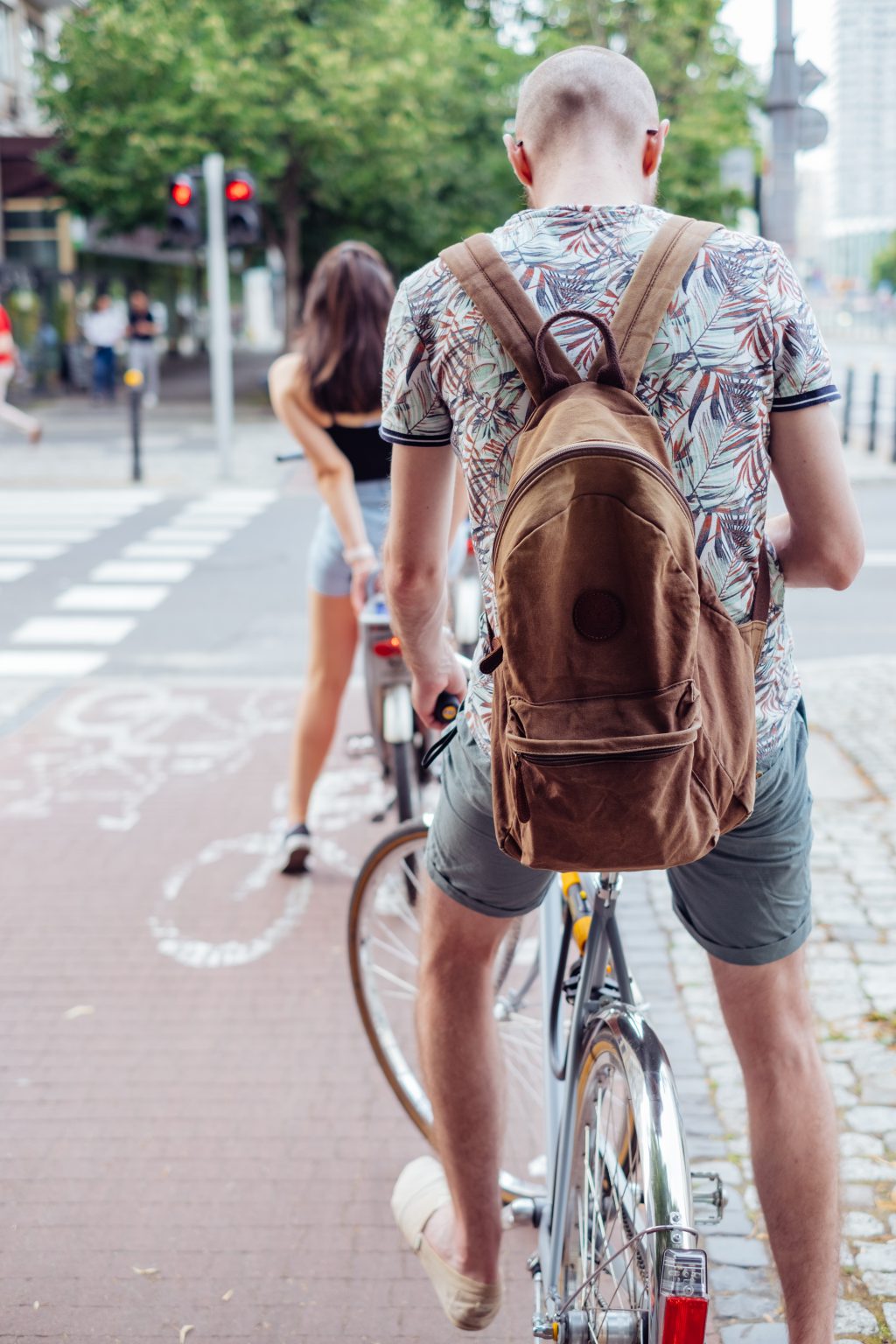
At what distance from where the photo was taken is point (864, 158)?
Answer: 16562 centimetres

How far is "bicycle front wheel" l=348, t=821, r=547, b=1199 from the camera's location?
3090 millimetres

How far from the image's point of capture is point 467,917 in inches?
88.6

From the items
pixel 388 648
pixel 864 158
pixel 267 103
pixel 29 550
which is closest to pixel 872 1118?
pixel 388 648

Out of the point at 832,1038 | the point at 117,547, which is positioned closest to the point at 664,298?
the point at 832,1038

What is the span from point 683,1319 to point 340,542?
3047mm

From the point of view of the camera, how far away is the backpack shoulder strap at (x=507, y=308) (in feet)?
5.77

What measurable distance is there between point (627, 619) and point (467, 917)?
30.5 inches

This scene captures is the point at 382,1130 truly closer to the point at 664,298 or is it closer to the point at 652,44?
the point at 664,298

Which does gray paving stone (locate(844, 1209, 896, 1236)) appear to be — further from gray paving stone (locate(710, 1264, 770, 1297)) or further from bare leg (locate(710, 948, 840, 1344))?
bare leg (locate(710, 948, 840, 1344))

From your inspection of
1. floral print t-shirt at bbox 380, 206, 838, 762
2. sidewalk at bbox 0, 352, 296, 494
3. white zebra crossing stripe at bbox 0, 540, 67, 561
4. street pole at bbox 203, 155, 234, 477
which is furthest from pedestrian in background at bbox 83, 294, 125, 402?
floral print t-shirt at bbox 380, 206, 838, 762

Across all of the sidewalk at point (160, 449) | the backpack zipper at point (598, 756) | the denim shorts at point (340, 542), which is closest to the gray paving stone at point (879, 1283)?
the backpack zipper at point (598, 756)

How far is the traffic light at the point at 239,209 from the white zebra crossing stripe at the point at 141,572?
5.79 meters

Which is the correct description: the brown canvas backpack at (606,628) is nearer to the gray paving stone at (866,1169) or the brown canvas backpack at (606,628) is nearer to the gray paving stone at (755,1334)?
the gray paving stone at (755,1334)

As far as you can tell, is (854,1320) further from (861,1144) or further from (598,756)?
(598,756)
